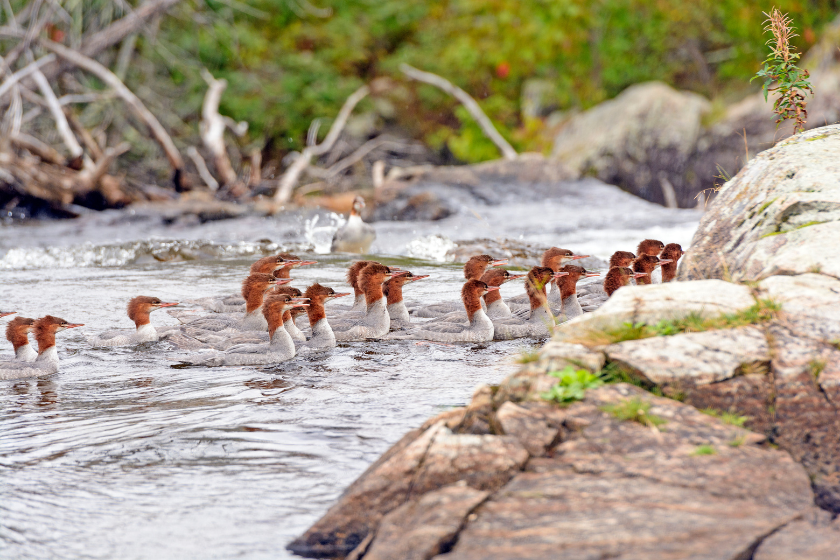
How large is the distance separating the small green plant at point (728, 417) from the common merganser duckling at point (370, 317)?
181 inches

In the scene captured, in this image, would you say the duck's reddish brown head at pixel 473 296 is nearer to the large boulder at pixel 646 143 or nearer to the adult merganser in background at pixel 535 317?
the adult merganser in background at pixel 535 317

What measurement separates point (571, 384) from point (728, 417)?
703 millimetres

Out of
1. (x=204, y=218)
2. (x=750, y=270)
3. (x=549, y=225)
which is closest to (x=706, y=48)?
(x=549, y=225)

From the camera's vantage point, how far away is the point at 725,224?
598 cm

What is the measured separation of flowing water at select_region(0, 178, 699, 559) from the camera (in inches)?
156

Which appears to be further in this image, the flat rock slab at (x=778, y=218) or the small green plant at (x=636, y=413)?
the flat rock slab at (x=778, y=218)

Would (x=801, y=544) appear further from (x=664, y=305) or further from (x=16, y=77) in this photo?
(x=16, y=77)

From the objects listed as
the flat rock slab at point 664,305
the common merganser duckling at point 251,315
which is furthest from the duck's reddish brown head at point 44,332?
the flat rock slab at point 664,305

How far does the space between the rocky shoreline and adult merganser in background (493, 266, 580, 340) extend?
11.3 feet

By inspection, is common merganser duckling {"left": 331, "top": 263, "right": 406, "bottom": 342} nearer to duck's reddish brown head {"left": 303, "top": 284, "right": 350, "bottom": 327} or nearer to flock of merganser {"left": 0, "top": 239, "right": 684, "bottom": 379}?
flock of merganser {"left": 0, "top": 239, "right": 684, "bottom": 379}

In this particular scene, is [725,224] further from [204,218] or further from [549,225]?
[204,218]

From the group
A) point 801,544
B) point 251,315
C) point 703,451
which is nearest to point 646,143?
point 251,315

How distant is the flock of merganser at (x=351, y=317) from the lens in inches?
287

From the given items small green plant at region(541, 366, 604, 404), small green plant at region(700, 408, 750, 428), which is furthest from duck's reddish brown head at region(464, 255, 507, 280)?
small green plant at region(700, 408, 750, 428)
